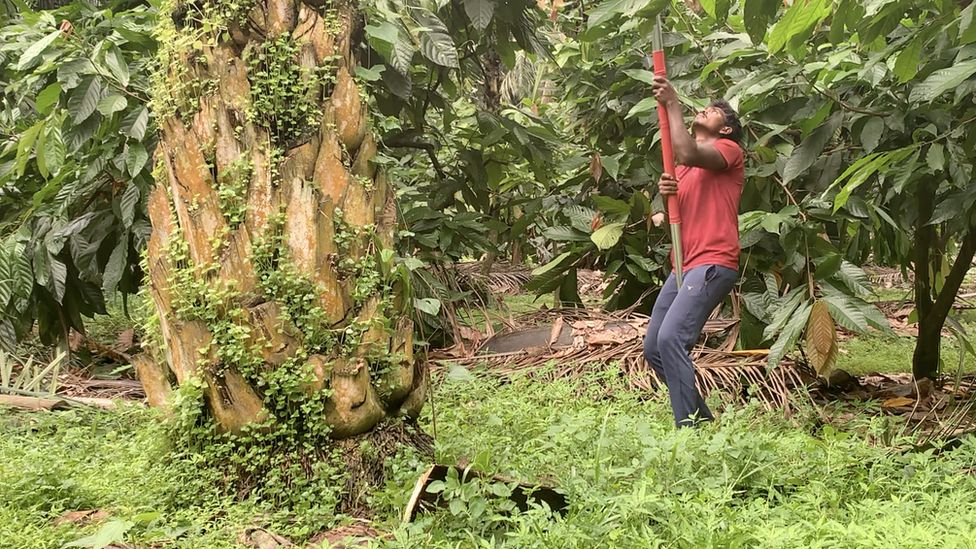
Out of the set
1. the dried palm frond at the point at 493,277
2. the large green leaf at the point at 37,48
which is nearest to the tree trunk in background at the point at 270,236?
the large green leaf at the point at 37,48

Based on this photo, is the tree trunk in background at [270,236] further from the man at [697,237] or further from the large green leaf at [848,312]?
the large green leaf at [848,312]

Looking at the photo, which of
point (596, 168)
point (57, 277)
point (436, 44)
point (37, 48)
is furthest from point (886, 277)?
point (37, 48)

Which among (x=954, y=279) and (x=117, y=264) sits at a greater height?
(x=954, y=279)

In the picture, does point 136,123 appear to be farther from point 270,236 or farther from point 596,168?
point 596,168

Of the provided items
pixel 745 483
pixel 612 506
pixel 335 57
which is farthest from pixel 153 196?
pixel 745 483

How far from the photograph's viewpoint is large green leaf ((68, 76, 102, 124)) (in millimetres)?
3777

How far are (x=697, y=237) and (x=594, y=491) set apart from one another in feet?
5.78

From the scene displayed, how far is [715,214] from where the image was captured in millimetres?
3684

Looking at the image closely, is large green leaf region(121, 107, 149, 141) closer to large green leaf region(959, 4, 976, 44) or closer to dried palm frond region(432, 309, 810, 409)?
dried palm frond region(432, 309, 810, 409)

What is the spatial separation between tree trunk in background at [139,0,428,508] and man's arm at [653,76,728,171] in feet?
4.63

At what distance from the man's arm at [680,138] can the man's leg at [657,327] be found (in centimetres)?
61

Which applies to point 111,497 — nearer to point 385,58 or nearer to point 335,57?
point 335,57

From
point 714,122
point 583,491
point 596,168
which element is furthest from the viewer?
point 596,168

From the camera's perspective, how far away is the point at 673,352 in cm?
356
